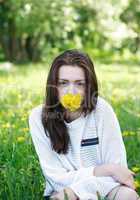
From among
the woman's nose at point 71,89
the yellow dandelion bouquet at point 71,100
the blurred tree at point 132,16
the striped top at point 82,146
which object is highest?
the blurred tree at point 132,16

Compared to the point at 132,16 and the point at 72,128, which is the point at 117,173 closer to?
the point at 72,128

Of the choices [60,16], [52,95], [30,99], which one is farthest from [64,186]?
[60,16]

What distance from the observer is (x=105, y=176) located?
138 inches

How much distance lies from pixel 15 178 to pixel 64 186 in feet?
1.38

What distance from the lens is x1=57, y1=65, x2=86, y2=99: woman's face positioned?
143 inches

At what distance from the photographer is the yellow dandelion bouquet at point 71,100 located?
352 cm

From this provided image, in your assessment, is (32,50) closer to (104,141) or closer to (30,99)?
(30,99)

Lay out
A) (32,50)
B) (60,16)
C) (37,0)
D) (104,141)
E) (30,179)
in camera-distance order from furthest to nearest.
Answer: (32,50) < (60,16) < (37,0) < (30,179) < (104,141)

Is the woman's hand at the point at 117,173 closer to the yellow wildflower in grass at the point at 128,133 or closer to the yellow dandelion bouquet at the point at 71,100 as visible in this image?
the yellow dandelion bouquet at the point at 71,100

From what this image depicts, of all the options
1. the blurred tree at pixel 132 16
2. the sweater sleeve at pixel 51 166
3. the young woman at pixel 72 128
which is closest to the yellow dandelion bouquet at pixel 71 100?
the young woman at pixel 72 128

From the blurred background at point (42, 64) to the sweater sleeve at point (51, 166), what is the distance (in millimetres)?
296

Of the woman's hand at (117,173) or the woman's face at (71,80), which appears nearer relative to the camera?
the woman's hand at (117,173)

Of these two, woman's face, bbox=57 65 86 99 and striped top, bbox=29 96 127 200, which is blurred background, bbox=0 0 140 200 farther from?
woman's face, bbox=57 65 86 99

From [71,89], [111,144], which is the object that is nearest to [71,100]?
[71,89]
